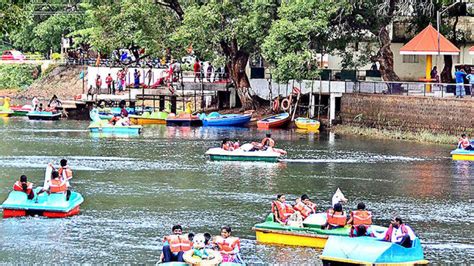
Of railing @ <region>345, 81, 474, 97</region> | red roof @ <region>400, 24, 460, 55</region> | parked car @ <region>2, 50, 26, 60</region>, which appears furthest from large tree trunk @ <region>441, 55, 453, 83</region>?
parked car @ <region>2, 50, 26, 60</region>

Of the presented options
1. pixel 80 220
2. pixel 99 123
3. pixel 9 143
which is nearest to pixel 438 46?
pixel 99 123

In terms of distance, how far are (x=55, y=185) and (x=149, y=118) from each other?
41.6m

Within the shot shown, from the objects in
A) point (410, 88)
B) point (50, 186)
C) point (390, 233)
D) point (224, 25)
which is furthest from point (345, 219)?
point (224, 25)

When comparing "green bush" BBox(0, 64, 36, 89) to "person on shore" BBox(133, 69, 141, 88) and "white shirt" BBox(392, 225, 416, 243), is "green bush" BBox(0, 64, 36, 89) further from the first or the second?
"white shirt" BBox(392, 225, 416, 243)

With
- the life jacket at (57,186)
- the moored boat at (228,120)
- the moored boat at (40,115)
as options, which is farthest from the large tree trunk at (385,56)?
the life jacket at (57,186)

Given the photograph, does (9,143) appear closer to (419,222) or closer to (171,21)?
(171,21)

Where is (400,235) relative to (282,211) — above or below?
below

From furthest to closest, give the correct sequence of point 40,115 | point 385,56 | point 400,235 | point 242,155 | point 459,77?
point 40,115 < point 385,56 < point 459,77 < point 242,155 < point 400,235

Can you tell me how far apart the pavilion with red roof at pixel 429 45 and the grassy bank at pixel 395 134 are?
212 inches

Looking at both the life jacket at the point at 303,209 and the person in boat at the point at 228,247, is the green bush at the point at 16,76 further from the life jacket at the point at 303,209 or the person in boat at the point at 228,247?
the person in boat at the point at 228,247

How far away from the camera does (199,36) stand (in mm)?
78938

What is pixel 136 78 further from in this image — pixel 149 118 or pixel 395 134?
pixel 395 134

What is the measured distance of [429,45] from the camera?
7400cm

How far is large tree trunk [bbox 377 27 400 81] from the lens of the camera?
7744cm
